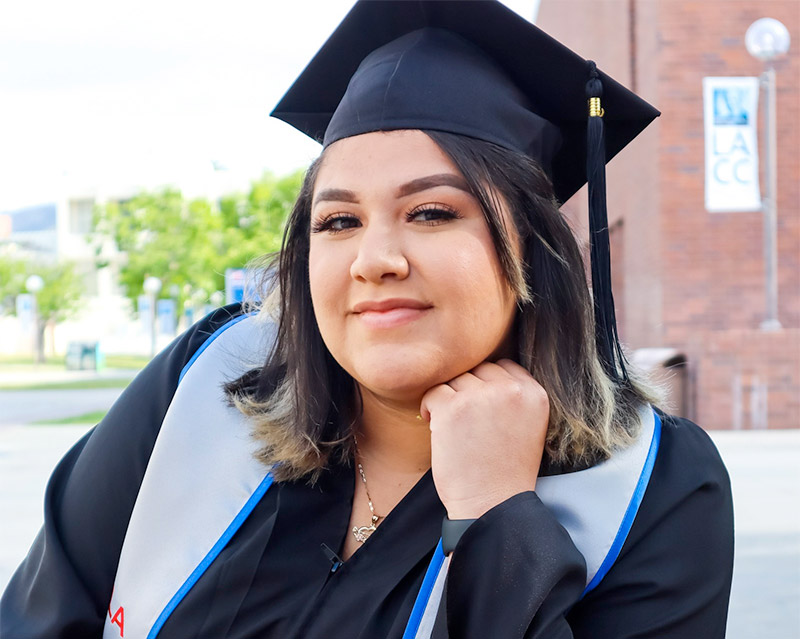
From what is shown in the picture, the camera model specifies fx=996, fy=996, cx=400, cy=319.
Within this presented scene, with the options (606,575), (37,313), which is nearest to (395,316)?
(606,575)

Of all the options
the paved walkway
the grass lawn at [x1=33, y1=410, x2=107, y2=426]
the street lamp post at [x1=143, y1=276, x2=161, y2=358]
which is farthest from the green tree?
the paved walkway

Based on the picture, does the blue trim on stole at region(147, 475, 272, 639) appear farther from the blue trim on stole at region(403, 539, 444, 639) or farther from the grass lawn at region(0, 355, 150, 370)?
the grass lawn at region(0, 355, 150, 370)

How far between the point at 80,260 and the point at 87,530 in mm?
68556

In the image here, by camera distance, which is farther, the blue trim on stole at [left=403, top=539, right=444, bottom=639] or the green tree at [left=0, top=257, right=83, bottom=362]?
the green tree at [left=0, top=257, right=83, bottom=362]

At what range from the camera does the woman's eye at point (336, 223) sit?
1791 mm

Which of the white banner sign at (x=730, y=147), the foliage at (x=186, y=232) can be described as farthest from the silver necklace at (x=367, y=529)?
the foliage at (x=186, y=232)

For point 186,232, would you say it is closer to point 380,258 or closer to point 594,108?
point 594,108

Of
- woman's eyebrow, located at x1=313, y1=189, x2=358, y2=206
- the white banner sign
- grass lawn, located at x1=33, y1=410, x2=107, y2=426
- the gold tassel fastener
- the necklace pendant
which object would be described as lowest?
grass lawn, located at x1=33, y1=410, x2=107, y2=426

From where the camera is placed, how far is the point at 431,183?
1.71 m

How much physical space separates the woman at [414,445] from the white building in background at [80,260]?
42.5 m

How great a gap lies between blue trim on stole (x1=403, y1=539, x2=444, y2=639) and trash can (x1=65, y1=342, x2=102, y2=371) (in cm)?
2936

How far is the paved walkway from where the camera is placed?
464 cm

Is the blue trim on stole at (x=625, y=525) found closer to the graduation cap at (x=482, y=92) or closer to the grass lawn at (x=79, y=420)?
the graduation cap at (x=482, y=92)

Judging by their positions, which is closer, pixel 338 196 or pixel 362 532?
pixel 338 196
